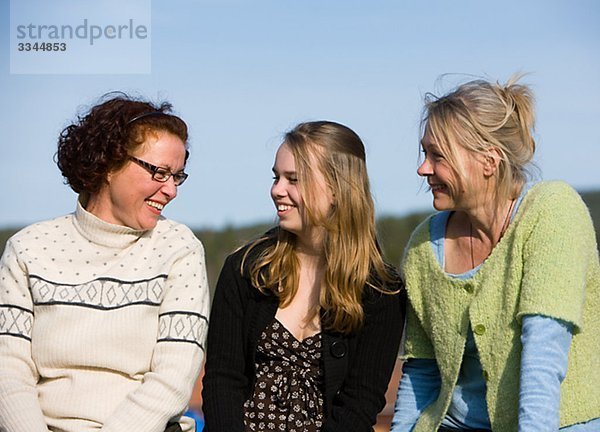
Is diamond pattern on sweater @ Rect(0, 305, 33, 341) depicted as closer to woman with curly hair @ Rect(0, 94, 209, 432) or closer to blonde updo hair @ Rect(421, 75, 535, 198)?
woman with curly hair @ Rect(0, 94, 209, 432)

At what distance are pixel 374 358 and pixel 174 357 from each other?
2.39ft

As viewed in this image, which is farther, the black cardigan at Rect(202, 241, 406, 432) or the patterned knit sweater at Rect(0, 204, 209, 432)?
the black cardigan at Rect(202, 241, 406, 432)

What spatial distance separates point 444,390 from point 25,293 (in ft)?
4.87

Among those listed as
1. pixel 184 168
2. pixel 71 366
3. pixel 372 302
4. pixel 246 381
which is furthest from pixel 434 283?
pixel 71 366

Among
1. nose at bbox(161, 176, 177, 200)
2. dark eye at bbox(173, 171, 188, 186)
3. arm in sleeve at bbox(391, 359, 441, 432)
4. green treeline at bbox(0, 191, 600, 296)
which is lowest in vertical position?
green treeline at bbox(0, 191, 600, 296)

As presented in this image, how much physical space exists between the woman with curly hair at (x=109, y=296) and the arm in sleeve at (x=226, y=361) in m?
0.12

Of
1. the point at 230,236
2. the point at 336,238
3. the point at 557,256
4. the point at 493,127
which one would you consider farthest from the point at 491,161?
the point at 230,236

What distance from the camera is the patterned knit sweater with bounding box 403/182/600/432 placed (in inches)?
117

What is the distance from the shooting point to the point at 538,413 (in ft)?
9.27

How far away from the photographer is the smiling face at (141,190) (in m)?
3.39

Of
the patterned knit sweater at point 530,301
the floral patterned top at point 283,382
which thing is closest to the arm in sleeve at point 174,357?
the floral patterned top at point 283,382

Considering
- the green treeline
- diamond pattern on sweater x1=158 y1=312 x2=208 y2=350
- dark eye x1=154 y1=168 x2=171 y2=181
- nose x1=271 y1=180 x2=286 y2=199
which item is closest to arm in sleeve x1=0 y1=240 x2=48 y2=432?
diamond pattern on sweater x1=158 y1=312 x2=208 y2=350

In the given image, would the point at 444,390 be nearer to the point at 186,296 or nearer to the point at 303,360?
the point at 303,360

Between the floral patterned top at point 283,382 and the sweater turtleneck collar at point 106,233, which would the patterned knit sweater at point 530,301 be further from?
the sweater turtleneck collar at point 106,233
